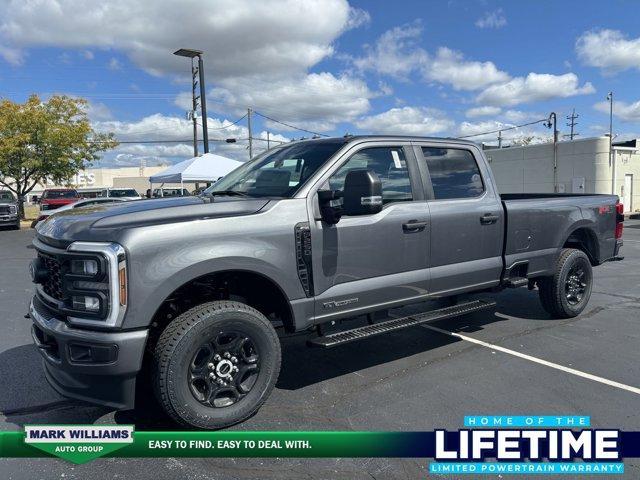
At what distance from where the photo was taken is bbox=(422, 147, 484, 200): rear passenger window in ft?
15.9

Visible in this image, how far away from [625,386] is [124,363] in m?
3.89

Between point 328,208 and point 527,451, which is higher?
point 328,208

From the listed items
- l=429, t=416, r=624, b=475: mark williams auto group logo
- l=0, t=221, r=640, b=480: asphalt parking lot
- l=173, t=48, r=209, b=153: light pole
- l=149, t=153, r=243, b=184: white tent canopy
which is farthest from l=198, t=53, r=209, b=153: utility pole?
l=429, t=416, r=624, b=475: mark williams auto group logo

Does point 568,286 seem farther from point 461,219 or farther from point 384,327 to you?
point 384,327

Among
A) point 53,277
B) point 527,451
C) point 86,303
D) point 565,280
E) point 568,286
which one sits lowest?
point 527,451

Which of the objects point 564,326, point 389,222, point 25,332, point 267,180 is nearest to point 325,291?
point 389,222

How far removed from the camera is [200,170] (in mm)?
17031

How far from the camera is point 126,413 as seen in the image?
379 cm

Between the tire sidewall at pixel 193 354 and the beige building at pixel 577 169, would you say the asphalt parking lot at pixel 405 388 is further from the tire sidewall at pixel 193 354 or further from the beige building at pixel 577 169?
the beige building at pixel 577 169

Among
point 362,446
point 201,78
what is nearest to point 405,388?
point 362,446

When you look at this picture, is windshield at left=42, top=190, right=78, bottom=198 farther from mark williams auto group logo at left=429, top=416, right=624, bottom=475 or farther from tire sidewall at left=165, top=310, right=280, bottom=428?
mark williams auto group logo at left=429, top=416, right=624, bottom=475

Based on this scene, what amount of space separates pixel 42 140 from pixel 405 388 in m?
28.4

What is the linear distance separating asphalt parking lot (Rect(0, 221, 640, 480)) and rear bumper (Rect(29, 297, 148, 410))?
419mm

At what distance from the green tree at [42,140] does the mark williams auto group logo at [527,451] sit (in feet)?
94.3
